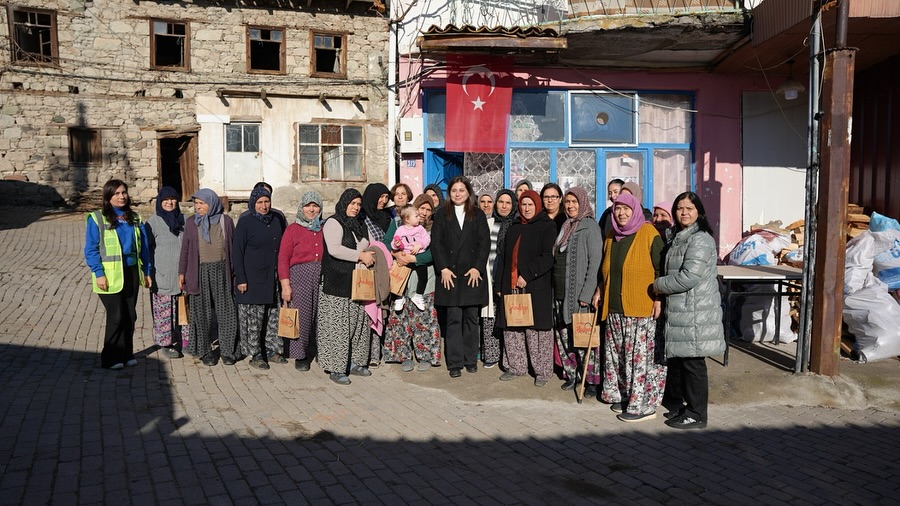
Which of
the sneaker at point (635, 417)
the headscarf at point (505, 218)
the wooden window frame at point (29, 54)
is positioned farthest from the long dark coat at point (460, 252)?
the wooden window frame at point (29, 54)

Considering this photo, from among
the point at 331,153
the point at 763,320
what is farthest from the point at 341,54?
the point at 763,320

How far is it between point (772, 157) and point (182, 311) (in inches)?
340

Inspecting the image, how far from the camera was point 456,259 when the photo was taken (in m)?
6.63

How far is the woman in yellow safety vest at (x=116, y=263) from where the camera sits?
6555mm

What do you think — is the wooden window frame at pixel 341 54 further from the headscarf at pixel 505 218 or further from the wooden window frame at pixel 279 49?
the headscarf at pixel 505 218

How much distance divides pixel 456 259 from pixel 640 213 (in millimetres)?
1868

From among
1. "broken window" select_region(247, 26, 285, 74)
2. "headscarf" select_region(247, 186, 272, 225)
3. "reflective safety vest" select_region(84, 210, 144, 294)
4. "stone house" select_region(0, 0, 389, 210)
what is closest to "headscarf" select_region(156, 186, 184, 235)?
"reflective safety vest" select_region(84, 210, 144, 294)

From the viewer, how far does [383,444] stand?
15.8ft

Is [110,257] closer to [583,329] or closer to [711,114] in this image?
[583,329]

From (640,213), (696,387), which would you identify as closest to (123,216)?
(640,213)

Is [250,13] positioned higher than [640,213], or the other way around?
[250,13]

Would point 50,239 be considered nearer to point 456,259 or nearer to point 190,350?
point 190,350

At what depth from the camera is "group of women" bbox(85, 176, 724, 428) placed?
5.59m

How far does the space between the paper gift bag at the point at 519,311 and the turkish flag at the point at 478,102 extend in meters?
4.12
